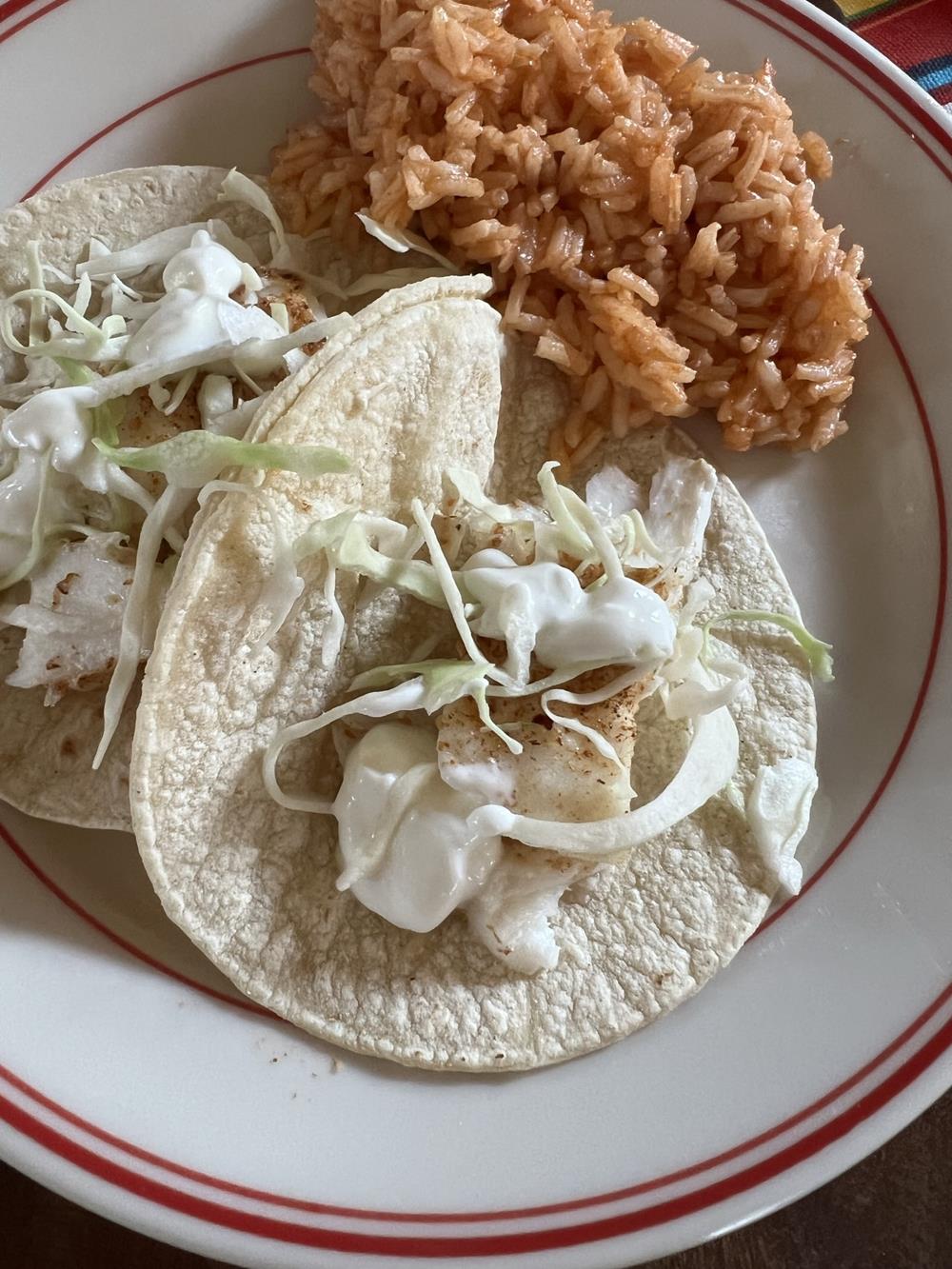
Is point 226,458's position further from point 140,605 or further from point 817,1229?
point 817,1229

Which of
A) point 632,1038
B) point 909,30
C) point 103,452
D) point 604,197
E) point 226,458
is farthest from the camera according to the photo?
point 909,30

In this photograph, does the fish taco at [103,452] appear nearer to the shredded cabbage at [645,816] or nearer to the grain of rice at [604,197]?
the grain of rice at [604,197]

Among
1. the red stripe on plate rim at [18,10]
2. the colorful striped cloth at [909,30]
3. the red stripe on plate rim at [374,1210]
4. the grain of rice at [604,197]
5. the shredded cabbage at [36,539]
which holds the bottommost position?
the red stripe on plate rim at [374,1210]

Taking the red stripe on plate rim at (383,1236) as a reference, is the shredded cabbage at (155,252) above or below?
above

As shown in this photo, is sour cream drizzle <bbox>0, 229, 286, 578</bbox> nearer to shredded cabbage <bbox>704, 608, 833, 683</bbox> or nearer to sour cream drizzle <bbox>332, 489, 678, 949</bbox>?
sour cream drizzle <bbox>332, 489, 678, 949</bbox>

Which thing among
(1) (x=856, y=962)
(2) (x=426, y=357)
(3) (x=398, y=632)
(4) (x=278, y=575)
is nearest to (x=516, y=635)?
(3) (x=398, y=632)

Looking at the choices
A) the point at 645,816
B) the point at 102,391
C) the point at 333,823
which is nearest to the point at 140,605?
the point at 102,391

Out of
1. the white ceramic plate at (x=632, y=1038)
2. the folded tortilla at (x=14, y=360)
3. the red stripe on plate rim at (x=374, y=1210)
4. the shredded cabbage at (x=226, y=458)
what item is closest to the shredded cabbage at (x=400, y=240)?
the folded tortilla at (x=14, y=360)
